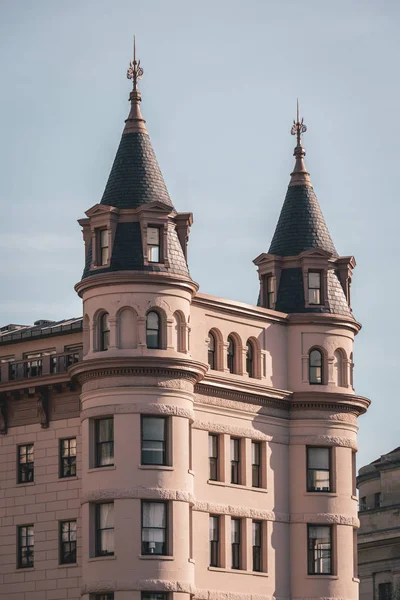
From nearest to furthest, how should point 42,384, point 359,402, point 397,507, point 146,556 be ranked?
1. point 146,556
2. point 42,384
3. point 359,402
4. point 397,507

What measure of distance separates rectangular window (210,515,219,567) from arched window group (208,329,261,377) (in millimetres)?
7028

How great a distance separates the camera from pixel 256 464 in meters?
93.7

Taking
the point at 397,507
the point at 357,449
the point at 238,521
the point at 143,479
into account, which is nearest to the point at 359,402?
the point at 357,449

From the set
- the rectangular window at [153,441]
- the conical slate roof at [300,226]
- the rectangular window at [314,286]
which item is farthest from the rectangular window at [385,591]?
the rectangular window at [153,441]

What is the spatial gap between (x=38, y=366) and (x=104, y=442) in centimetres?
700

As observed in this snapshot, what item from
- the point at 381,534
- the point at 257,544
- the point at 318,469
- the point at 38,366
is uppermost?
the point at 38,366

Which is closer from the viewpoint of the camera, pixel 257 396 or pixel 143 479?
pixel 143 479

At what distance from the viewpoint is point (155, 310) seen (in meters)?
87.3

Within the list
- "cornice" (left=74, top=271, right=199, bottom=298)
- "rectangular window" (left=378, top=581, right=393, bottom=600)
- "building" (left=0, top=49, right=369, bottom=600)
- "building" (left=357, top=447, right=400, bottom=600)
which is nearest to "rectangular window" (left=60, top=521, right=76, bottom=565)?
"building" (left=0, top=49, right=369, bottom=600)

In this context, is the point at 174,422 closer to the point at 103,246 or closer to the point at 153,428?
the point at 153,428

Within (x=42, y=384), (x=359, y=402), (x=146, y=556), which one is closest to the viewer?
(x=146, y=556)

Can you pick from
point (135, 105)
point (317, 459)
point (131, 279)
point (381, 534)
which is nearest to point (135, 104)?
point (135, 105)

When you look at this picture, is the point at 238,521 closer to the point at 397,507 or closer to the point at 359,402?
the point at 359,402

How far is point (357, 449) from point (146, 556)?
16.1 meters
